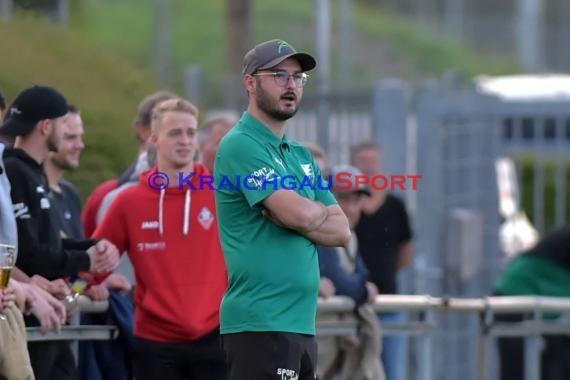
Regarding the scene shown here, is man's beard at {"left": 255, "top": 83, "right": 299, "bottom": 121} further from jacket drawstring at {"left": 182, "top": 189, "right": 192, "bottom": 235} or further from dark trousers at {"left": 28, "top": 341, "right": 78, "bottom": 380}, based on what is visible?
dark trousers at {"left": 28, "top": 341, "right": 78, "bottom": 380}

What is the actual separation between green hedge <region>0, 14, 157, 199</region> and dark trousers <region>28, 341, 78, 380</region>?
15.5 feet

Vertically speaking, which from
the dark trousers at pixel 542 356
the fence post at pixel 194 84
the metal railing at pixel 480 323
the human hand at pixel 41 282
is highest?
the fence post at pixel 194 84

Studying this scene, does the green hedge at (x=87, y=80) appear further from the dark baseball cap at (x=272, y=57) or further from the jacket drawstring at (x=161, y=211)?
the dark baseball cap at (x=272, y=57)

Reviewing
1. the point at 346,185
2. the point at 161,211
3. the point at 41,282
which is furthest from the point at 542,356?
the point at 41,282

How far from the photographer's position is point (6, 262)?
6.72 metres

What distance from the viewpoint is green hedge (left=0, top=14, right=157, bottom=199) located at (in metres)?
12.8

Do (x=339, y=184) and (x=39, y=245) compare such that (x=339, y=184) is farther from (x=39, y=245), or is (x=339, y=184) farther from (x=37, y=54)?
(x=37, y=54)

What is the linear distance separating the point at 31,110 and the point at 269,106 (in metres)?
1.55

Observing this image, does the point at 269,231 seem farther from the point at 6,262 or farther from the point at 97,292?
the point at 97,292

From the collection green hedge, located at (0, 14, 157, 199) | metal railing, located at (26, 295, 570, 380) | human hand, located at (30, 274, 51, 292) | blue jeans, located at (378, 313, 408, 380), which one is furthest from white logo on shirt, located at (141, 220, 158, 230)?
green hedge, located at (0, 14, 157, 199)

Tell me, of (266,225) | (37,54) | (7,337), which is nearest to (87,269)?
(7,337)

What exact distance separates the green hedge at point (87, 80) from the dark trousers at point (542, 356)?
3617mm

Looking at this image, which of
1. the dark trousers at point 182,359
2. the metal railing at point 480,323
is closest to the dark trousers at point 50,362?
the dark trousers at point 182,359

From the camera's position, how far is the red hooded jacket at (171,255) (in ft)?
25.2
